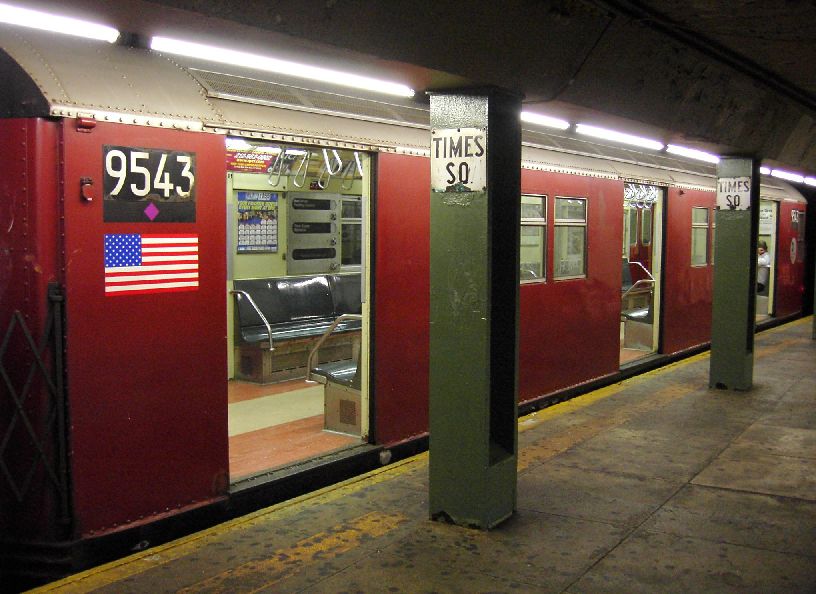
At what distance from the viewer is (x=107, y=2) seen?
10.1 feet

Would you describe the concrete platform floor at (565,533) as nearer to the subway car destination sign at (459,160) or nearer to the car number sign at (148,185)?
the car number sign at (148,185)

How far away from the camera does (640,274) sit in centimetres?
1619

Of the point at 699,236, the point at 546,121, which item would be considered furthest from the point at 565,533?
the point at 699,236

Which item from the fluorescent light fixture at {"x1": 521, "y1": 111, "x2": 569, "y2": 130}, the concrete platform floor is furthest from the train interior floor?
the fluorescent light fixture at {"x1": 521, "y1": 111, "x2": 569, "y2": 130}

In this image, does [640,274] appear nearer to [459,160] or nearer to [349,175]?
[349,175]

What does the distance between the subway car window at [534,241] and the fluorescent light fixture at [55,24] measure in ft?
14.0

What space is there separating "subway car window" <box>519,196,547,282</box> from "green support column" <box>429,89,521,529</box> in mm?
2786

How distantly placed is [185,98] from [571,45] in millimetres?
2252

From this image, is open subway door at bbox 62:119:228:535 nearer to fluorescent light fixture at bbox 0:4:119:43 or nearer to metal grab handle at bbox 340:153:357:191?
fluorescent light fixture at bbox 0:4:119:43

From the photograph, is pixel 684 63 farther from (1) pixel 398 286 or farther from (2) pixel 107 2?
(2) pixel 107 2

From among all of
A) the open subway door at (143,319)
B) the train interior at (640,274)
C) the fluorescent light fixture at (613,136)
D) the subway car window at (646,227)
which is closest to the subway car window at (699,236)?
the train interior at (640,274)

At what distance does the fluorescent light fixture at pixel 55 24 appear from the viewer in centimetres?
379

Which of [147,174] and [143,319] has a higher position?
[147,174]

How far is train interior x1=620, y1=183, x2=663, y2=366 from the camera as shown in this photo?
10523 millimetres
